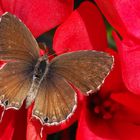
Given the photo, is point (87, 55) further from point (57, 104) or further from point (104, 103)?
point (104, 103)

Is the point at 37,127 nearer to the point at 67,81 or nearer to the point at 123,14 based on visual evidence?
the point at 67,81

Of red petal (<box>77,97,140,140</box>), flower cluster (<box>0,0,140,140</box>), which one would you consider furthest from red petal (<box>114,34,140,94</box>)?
red petal (<box>77,97,140,140</box>)

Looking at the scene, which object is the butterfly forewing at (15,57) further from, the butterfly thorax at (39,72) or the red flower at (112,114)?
→ the red flower at (112,114)

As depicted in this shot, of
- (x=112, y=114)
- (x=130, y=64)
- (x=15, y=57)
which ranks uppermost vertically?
(x=15, y=57)

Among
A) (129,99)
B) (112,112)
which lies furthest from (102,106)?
(129,99)

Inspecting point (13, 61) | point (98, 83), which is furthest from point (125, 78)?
point (13, 61)

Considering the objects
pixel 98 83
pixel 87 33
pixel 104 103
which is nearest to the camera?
pixel 98 83
